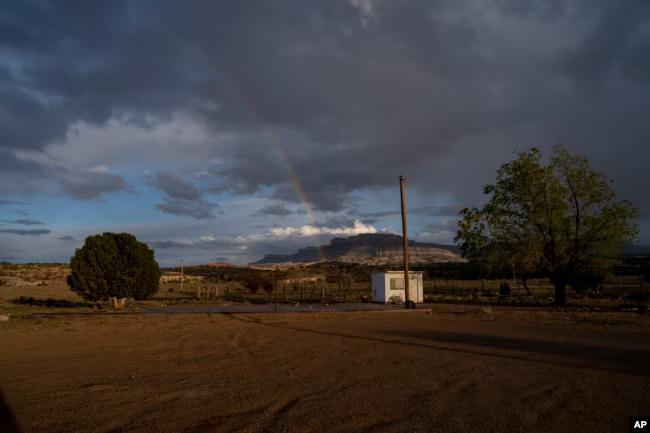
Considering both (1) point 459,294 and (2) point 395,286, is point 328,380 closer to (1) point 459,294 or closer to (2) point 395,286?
(2) point 395,286

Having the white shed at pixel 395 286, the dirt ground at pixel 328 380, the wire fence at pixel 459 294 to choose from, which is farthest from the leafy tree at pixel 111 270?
the white shed at pixel 395 286

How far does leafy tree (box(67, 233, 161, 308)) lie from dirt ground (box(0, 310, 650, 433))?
13.3 m

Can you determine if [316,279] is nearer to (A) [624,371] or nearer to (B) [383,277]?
(B) [383,277]

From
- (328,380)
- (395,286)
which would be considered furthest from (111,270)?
(328,380)

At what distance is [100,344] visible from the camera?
1650cm

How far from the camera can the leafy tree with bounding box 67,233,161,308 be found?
3281 centimetres

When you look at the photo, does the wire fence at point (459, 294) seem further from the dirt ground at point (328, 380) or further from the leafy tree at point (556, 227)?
the dirt ground at point (328, 380)

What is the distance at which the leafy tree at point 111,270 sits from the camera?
32.8 m

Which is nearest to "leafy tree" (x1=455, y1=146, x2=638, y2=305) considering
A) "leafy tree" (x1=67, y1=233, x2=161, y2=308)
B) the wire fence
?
the wire fence

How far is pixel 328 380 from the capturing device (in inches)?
392

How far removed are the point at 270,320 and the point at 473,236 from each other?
1732 cm

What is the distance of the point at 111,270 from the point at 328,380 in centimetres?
2744

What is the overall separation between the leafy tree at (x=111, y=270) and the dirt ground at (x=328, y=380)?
43.7ft

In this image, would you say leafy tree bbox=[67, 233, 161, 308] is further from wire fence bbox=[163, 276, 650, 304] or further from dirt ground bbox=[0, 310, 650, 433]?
dirt ground bbox=[0, 310, 650, 433]
